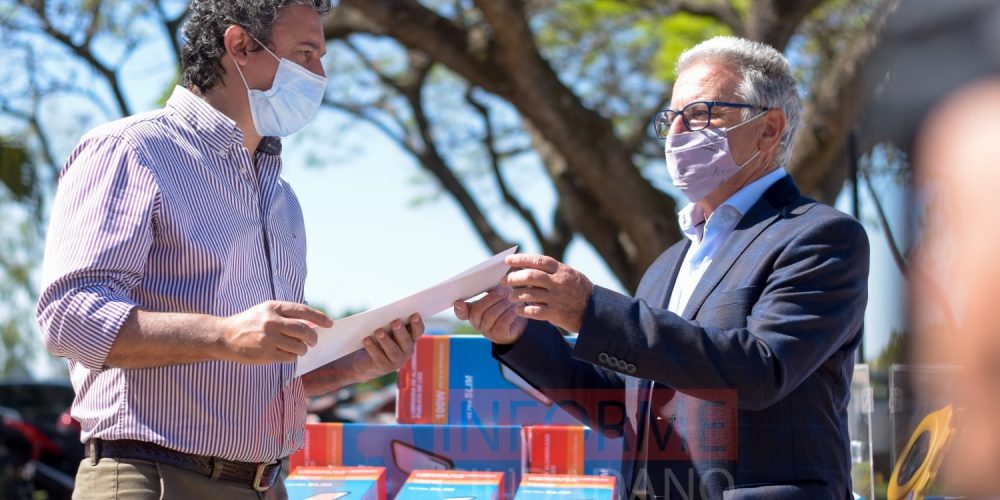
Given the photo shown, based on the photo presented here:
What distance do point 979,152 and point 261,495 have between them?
5.51ft

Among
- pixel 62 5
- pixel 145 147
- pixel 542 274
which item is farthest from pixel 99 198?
pixel 62 5

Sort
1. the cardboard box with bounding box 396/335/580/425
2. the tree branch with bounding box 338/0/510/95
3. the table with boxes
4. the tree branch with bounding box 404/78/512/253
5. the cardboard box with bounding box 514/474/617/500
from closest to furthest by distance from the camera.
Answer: the cardboard box with bounding box 514/474/617/500
the table with boxes
the cardboard box with bounding box 396/335/580/425
the tree branch with bounding box 338/0/510/95
the tree branch with bounding box 404/78/512/253

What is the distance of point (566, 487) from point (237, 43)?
1.44 metres

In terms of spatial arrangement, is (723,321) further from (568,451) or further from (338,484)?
(338,484)

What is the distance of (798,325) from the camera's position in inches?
95.7

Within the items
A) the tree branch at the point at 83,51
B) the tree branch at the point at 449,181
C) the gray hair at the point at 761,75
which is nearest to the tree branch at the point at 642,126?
the tree branch at the point at 449,181

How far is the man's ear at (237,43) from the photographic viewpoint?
270 centimetres

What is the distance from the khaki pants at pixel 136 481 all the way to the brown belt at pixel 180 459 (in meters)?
0.01

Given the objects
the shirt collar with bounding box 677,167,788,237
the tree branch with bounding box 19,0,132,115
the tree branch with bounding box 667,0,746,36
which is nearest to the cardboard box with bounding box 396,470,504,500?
the shirt collar with bounding box 677,167,788,237

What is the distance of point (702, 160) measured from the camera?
114 inches

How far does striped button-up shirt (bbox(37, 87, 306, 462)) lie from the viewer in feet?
7.31

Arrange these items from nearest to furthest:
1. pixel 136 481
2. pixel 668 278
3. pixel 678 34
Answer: pixel 136 481 → pixel 668 278 → pixel 678 34

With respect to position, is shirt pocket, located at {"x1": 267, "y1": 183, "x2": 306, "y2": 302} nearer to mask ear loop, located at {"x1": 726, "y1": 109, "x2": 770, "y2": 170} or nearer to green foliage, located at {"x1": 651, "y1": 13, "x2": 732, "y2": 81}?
mask ear loop, located at {"x1": 726, "y1": 109, "x2": 770, "y2": 170}

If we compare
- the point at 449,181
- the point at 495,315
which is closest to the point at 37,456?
the point at 449,181
